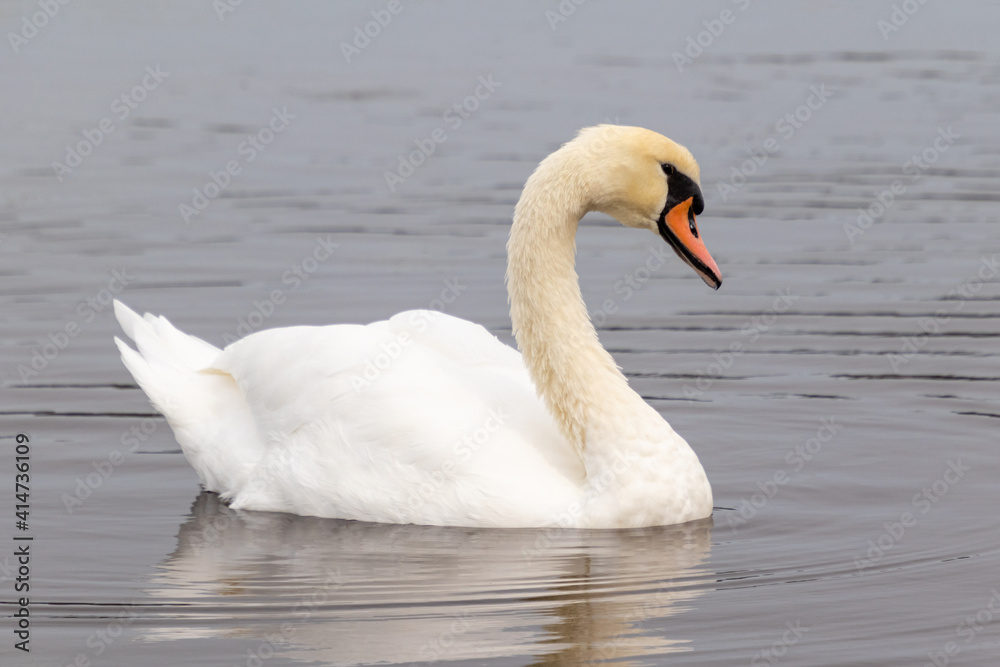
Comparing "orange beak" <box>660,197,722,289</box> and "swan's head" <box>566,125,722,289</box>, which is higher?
"swan's head" <box>566,125,722,289</box>

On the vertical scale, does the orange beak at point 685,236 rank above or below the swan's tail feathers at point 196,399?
below

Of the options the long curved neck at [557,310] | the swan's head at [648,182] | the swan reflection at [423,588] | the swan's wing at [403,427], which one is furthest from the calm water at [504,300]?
the swan's head at [648,182]

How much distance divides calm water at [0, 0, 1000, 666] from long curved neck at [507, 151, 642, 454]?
0.67m

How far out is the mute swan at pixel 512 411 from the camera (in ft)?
24.6

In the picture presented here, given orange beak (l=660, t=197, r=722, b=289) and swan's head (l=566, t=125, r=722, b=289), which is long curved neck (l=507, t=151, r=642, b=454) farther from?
orange beak (l=660, t=197, r=722, b=289)

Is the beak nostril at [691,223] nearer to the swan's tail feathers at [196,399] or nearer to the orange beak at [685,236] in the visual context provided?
the orange beak at [685,236]

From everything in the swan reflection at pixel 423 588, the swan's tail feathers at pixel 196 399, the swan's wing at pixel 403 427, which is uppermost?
the swan's tail feathers at pixel 196 399

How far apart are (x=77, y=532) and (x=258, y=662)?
193 cm

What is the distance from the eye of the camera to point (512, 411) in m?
7.91

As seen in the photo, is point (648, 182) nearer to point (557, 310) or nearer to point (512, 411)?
point (557, 310)

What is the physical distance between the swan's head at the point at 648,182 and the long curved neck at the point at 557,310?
0.11 meters

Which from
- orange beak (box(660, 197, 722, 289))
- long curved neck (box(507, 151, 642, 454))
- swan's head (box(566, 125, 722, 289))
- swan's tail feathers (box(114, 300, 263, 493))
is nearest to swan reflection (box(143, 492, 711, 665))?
swan's tail feathers (box(114, 300, 263, 493))

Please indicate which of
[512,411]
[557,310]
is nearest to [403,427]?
[512,411]

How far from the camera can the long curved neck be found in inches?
302
